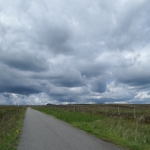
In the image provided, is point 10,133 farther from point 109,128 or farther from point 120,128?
point 120,128

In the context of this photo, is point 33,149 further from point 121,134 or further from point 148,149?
point 121,134

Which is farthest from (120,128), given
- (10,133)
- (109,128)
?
(10,133)

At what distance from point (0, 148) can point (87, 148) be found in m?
3.58

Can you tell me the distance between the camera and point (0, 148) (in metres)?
9.54

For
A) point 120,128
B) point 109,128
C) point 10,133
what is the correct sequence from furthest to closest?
1. point 109,128
2. point 120,128
3. point 10,133

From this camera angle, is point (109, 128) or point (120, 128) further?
point (109, 128)

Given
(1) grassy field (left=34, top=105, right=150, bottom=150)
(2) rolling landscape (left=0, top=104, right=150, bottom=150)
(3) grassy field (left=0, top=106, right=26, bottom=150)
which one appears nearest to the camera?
(3) grassy field (left=0, top=106, right=26, bottom=150)

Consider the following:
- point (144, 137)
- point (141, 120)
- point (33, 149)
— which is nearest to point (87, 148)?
point (33, 149)

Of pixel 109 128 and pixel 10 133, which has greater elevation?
pixel 109 128

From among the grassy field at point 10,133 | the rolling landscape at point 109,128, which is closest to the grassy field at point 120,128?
the rolling landscape at point 109,128

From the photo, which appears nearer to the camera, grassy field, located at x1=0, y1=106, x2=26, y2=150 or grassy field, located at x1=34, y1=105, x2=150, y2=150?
grassy field, located at x1=0, y1=106, x2=26, y2=150

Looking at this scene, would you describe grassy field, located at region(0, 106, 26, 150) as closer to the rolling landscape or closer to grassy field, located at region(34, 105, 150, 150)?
the rolling landscape

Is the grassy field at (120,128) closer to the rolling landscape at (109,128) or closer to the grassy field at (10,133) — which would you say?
the rolling landscape at (109,128)

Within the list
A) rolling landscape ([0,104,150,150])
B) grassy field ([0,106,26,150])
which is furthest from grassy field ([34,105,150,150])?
grassy field ([0,106,26,150])
